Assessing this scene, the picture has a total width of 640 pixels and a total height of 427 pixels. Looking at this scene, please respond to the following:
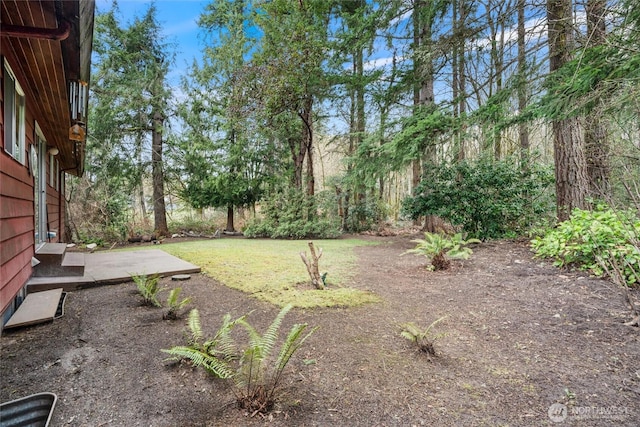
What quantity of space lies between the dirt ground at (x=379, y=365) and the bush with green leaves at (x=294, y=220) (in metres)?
7.13

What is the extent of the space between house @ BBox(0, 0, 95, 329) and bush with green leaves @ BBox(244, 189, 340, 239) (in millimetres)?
7153

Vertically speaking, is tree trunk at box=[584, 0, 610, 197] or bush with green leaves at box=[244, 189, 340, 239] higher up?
tree trunk at box=[584, 0, 610, 197]

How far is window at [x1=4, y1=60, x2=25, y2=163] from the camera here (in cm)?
277

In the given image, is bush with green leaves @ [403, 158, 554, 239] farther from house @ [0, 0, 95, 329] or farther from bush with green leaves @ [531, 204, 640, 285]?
house @ [0, 0, 95, 329]

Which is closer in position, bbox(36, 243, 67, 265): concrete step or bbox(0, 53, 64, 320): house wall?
bbox(0, 53, 64, 320): house wall

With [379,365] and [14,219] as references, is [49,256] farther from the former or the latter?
[379,365]

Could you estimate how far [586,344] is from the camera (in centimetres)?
238

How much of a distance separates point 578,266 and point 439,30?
19.3 ft

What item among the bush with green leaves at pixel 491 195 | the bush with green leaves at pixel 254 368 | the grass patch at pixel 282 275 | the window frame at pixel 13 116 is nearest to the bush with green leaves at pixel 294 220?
the grass patch at pixel 282 275

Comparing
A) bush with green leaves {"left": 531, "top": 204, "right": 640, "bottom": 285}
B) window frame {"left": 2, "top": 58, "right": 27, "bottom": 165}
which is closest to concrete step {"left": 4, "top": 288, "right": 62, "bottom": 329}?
window frame {"left": 2, "top": 58, "right": 27, "bottom": 165}

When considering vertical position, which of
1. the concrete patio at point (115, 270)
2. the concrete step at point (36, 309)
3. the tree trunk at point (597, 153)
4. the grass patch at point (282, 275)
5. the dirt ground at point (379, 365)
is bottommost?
the dirt ground at point (379, 365)

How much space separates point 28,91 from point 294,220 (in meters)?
8.16

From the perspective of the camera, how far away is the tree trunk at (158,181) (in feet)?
37.7

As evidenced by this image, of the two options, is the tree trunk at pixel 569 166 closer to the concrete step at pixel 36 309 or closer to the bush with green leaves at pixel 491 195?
the bush with green leaves at pixel 491 195
